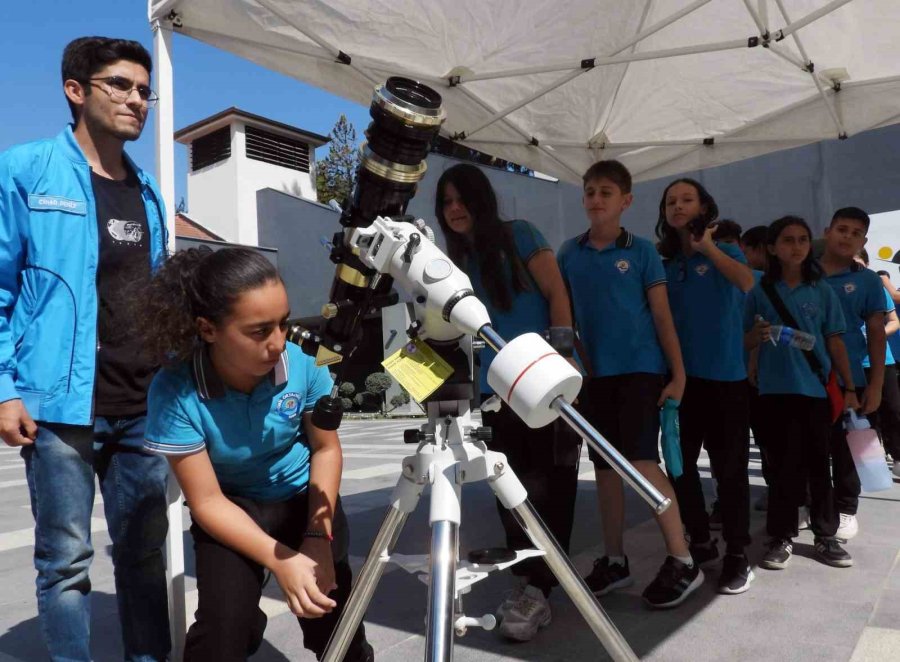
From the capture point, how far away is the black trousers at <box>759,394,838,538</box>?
3297 mm

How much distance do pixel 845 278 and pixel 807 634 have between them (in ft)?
7.49

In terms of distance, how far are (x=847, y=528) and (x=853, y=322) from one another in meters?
1.15

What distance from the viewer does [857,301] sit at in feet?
13.0

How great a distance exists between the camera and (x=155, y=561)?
218 centimetres

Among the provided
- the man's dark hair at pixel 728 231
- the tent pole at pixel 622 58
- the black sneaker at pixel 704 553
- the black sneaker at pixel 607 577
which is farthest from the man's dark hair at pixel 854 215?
the black sneaker at pixel 607 577

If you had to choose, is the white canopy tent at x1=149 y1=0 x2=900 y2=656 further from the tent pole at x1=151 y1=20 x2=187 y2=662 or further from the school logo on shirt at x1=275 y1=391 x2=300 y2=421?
the school logo on shirt at x1=275 y1=391 x2=300 y2=421

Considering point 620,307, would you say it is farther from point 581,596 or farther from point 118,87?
point 118,87

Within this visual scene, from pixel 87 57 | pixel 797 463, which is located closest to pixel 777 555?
pixel 797 463

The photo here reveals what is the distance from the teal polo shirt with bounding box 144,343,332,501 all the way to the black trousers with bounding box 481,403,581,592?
0.90m

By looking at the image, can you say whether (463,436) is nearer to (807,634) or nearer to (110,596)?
(807,634)

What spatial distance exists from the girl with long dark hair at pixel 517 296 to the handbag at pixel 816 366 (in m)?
1.41

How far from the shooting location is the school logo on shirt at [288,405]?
1.86 meters

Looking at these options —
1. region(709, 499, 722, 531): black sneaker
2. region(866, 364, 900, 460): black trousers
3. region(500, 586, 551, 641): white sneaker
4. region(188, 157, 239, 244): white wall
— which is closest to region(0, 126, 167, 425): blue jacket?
region(500, 586, 551, 641): white sneaker

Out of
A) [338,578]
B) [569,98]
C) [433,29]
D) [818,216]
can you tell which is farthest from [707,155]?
[818,216]
